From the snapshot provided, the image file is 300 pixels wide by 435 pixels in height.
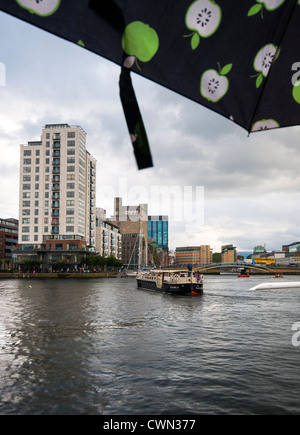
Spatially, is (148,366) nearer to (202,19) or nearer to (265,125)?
(265,125)

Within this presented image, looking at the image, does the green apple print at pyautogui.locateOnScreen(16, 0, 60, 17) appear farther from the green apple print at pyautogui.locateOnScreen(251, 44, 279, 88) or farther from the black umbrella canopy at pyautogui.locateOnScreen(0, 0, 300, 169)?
the green apple print at pyautogui.locateOnScreen(251, 44, 279, 88)

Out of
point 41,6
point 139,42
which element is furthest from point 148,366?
point 41,6

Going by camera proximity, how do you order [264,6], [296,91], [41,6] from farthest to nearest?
1. [296,91]
2. [264,6]
3. [41,6]

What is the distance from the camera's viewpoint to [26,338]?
71.4 ft

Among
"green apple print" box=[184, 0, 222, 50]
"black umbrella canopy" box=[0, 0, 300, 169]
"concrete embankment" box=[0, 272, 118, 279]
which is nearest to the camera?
"black umbrella canopy" box=[0, 0, 300, 169]

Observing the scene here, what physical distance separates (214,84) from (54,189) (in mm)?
115797

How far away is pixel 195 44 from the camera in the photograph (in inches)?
96.9

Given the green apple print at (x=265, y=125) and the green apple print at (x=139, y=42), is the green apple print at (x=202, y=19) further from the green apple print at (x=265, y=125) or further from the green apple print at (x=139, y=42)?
the green apple print at (x=265, y=125)

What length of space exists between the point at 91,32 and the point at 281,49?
1.51 m

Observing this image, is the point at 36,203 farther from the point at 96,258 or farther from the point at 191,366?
the point at 191,366

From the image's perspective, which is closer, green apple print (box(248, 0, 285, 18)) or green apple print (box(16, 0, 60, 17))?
green apple print (box(16, 0, 60, 17))

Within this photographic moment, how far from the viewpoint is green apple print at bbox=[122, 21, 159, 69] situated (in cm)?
220

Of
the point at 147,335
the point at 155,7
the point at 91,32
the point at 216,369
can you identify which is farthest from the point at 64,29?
the point at 147,335

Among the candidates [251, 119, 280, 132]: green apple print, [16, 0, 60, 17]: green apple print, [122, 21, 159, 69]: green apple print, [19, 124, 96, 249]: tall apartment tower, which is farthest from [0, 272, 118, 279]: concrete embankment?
[16, 0, 60, 17]: green apple print
